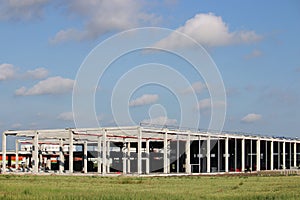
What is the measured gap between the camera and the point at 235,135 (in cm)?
9981

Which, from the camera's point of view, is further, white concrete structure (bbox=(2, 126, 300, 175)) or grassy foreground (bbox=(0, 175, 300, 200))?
white concrete structure (bbox=(2, 126, 300, 175))

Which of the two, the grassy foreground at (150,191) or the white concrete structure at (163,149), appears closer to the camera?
the grassy foreground at (150,191)

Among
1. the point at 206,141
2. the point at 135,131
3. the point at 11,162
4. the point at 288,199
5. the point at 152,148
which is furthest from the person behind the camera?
the point at 11,162

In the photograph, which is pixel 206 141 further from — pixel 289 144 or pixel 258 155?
pixel 289 144

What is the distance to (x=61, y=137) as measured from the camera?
90.0m

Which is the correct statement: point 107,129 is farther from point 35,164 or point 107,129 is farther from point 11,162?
point 11,162

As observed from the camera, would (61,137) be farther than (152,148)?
No

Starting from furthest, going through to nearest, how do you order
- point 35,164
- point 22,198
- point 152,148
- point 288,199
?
point 152,148 < point 35,164 < point 22,198 < point 288,199

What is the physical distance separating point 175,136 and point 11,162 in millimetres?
54508

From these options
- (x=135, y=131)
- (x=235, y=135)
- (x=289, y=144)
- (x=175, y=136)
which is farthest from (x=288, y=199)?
(x=289, y=144)

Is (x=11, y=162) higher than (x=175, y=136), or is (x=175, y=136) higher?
(x=175, y=136)

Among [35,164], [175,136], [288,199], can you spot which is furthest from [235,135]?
[288,199]

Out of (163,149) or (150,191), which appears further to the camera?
(163,149)

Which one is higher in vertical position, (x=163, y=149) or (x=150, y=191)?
(x=150, y=191)
